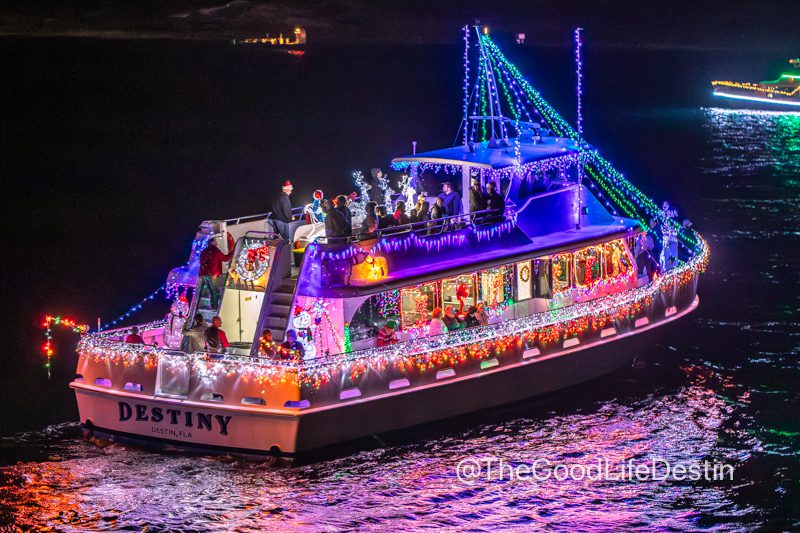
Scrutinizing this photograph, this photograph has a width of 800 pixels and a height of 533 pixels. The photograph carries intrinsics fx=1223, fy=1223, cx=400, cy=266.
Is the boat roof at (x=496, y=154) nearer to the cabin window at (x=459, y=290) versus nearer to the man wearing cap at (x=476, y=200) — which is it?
the man wearing cap at (x=476, y=200)

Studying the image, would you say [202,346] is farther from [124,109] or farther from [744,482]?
[124,109]

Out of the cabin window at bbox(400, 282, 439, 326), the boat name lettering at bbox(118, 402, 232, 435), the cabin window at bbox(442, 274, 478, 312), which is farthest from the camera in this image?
the cabin window at bbox(442, 274, 478, 312)

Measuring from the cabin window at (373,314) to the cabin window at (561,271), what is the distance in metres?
3.73

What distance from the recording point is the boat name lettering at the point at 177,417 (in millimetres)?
21109

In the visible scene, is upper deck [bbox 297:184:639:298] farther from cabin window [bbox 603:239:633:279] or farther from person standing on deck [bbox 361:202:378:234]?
cabin window [bbox 603:239:633:279]

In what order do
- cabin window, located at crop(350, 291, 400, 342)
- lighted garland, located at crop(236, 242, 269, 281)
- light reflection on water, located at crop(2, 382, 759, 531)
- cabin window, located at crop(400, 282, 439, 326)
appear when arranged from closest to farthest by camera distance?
light reflection on water, located at crop(2, 382, 759, 531) < lighted garland, located at crop(236, 242, 269, 281) < cabin window, located at crop(350, 291, 400, 342) < cabin window, located at crop(400, 282, 439, 326)

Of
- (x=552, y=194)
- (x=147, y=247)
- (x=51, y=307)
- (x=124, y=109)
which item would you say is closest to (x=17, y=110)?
(x=124, y=109)

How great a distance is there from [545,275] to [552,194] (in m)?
1.74

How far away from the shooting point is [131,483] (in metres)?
20.7

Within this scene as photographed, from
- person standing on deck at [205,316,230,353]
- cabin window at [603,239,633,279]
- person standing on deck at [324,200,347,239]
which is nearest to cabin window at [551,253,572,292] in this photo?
cabin window at [603,239,633,279]

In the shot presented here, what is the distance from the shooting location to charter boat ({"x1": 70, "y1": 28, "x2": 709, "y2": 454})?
21.1 metres

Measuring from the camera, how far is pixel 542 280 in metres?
25.1

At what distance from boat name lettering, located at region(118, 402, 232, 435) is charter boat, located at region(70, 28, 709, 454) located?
3 cm

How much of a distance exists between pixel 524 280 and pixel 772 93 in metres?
91.2
